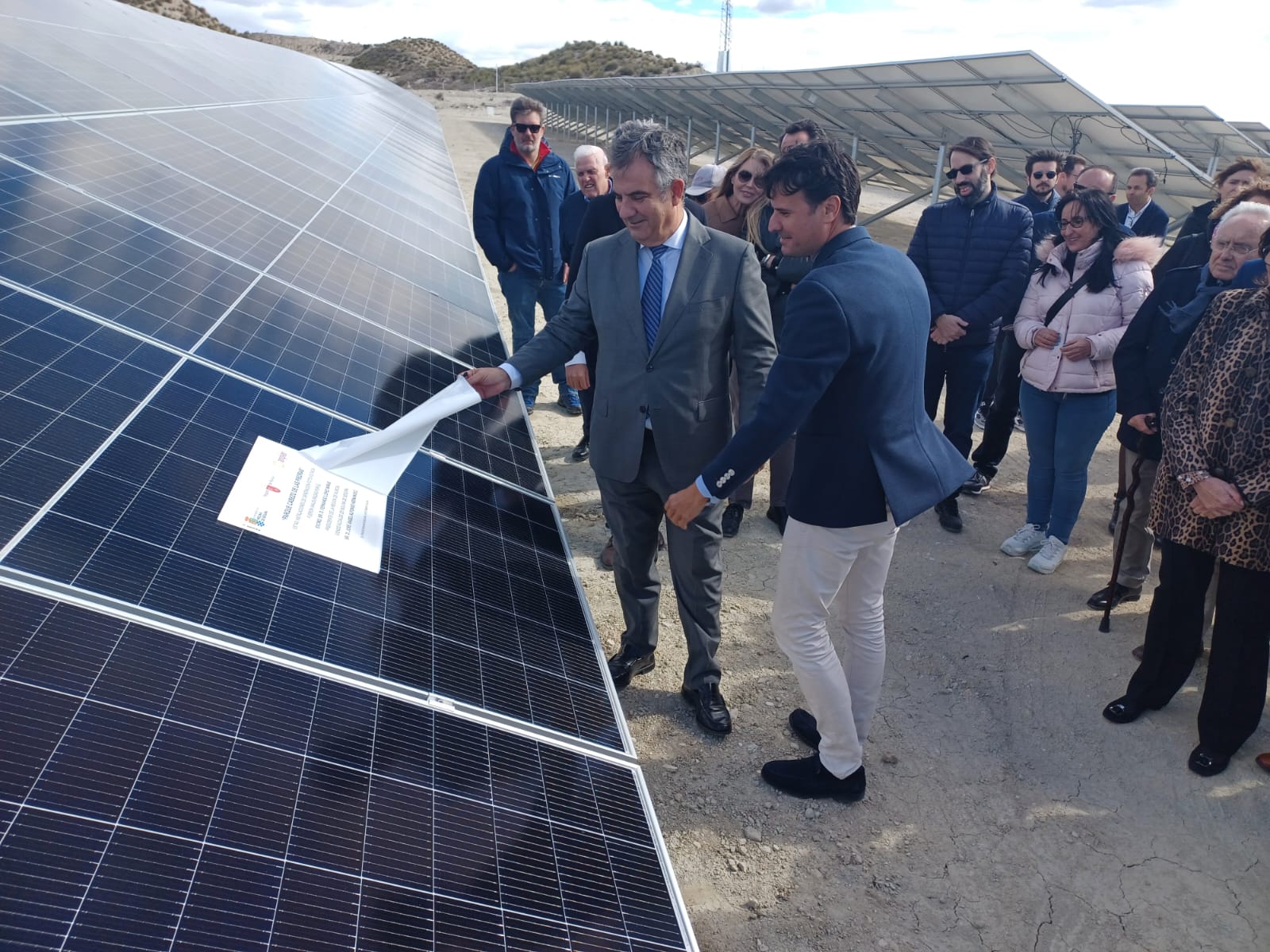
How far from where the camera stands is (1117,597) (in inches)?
198

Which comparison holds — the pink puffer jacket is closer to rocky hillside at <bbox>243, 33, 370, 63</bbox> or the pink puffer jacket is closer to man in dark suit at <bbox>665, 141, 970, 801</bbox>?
man in dark suit at <bbox>665, 141, 970, 801</bbox>

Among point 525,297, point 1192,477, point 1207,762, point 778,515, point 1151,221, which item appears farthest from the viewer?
point 1151,221

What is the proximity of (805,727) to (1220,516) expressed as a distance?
187 centimetres

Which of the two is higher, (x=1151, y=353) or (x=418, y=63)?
(x=418, y=63)

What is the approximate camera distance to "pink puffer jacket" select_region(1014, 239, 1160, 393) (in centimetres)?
505

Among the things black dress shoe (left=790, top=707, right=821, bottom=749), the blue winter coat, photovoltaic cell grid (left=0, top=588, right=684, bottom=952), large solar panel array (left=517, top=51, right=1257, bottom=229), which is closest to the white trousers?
black dress shoe (left=790, top=707, right=821, bottom=749)

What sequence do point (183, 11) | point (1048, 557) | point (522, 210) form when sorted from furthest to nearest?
point (183, 11), point (522, 210), point (1048, 557)

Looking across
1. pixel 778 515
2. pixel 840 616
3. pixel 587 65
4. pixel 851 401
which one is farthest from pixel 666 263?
pixel 587 65

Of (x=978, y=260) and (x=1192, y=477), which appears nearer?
(x=1192, y=477)

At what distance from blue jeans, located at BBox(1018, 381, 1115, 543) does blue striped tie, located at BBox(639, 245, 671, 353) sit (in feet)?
9.79

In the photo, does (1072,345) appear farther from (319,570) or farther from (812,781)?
(319,570)

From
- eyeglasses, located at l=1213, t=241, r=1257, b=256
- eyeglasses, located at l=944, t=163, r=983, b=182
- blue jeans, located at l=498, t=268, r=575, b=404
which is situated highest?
eyeglasses, located at l=944, t=163, r=983, b=182

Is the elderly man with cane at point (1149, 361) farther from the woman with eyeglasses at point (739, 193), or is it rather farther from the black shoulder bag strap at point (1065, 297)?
the woman with eyeglasses at point (739, 193)

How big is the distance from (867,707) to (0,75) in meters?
5.36
